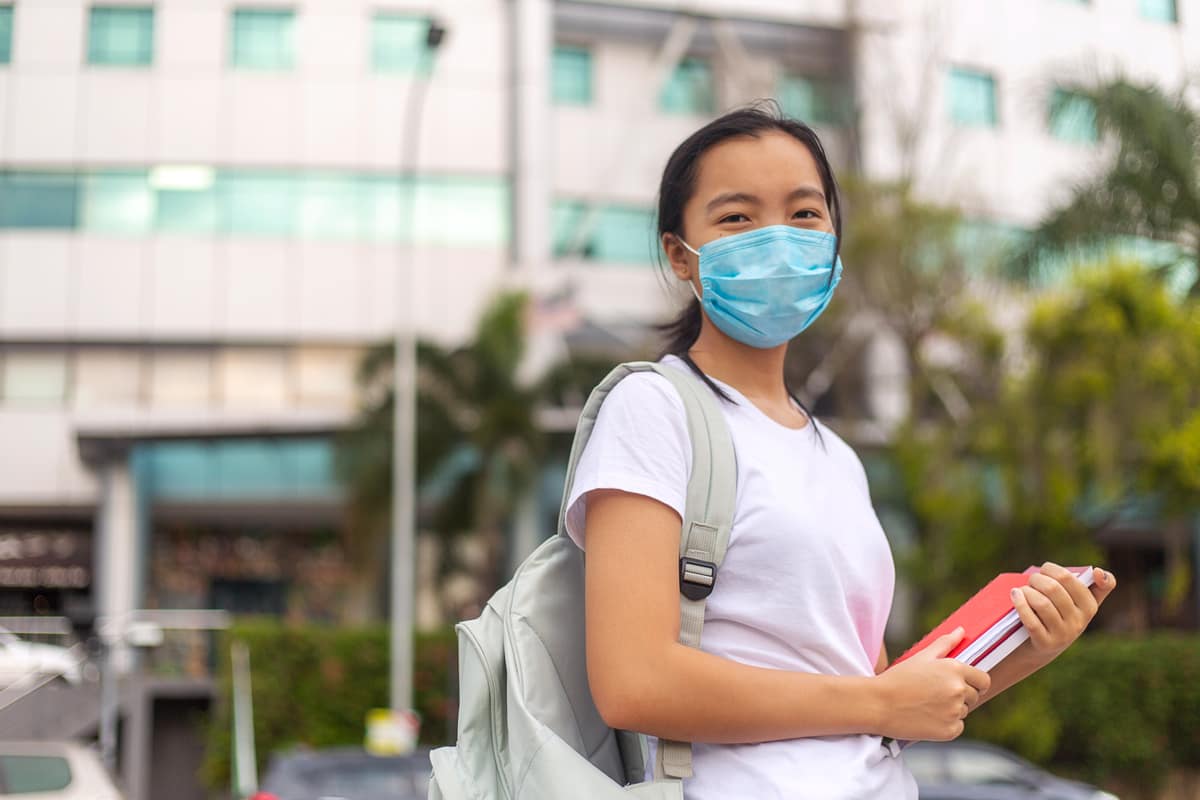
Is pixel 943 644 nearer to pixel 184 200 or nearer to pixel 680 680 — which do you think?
pixel 680 680

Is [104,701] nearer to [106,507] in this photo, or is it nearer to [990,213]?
[106,507]

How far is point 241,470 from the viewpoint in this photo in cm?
2719

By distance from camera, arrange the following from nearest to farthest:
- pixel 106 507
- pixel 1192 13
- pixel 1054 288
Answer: pixel 1192 13
pixel 1054 288
pixel 106 507

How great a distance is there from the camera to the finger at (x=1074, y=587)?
63.1 inches

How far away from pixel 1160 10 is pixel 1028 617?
19.0 ft

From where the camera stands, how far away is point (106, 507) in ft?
84.7

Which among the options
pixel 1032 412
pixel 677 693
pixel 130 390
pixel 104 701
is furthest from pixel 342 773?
pixel 130 390

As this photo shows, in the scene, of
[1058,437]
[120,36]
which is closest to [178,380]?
[120,36]

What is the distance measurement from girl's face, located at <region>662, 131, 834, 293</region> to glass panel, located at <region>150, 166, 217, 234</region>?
27540 mm

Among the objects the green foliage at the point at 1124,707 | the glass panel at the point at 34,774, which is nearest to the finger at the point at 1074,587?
the glass panel at the point at 34,774

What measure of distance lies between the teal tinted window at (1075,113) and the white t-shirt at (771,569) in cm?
1217

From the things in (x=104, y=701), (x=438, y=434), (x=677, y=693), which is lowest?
(x=104, y=701)

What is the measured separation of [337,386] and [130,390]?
4.25 m

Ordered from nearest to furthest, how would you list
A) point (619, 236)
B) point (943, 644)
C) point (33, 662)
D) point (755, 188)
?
point (943, 644), point (755, 188), point (33, 662), point (619, 236)
